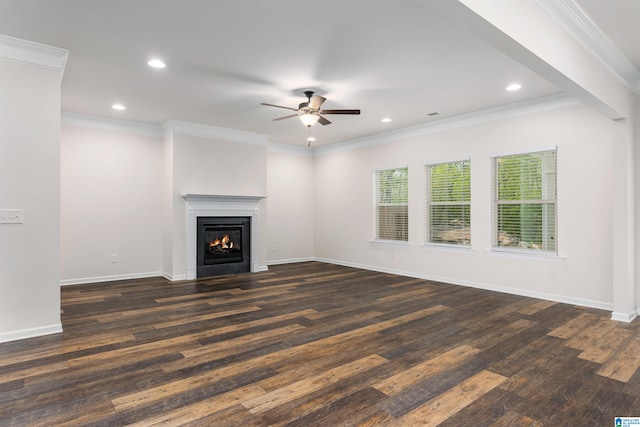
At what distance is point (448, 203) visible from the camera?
6191 mm

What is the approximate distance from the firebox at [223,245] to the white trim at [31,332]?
2974 millimetres

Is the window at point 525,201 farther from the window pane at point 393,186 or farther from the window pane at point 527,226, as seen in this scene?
the window pane at point 393,186

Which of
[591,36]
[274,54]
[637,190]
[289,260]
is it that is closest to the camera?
[591,36]

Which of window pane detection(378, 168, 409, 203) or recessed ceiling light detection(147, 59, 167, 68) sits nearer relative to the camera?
recessed ceiling light detection(147, 59, 167, 68)

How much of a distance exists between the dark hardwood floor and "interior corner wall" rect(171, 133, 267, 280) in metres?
1.76

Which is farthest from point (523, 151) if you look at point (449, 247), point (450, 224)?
point (449, 247)

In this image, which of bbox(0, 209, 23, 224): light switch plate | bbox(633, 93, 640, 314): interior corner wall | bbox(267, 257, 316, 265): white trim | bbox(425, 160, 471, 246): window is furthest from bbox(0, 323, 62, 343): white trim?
bbox(633, 93, 640, 314): interior corner wall

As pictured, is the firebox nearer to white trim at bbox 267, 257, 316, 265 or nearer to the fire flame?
the fire flame

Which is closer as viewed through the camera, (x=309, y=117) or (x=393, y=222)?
(x=309, y=117)

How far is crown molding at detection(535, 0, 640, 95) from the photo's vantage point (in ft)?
8.98

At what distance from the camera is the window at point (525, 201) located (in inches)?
197

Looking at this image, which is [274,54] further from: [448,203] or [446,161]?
[448,203]

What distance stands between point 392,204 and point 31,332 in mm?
5736

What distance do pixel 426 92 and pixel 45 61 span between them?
4.21m
